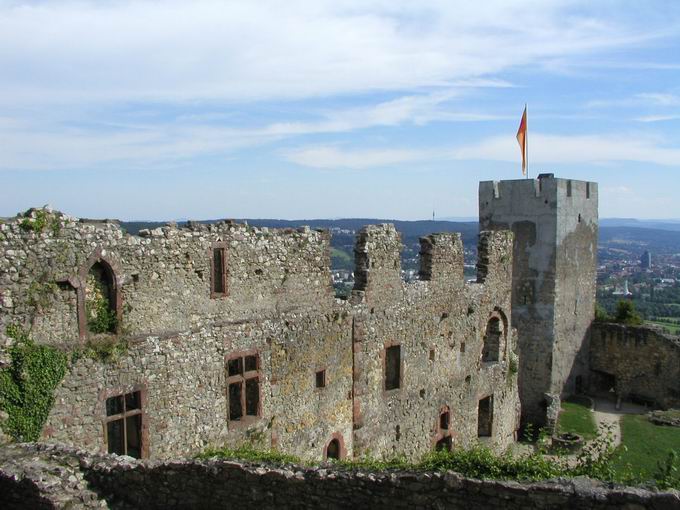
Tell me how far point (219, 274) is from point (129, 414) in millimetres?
3541

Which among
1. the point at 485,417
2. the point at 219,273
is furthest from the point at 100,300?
the point at 485,417

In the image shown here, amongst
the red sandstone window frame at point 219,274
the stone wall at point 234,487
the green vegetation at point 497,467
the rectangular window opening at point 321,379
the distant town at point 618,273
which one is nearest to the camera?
the stone wall at point 234,487

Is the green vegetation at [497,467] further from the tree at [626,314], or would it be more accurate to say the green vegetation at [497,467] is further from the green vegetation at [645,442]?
the tree at [626,314]

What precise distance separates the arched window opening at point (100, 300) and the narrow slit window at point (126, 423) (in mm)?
1392

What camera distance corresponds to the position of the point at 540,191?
103ft

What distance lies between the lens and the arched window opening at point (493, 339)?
24.8 meters

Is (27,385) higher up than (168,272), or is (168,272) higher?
(168,272)

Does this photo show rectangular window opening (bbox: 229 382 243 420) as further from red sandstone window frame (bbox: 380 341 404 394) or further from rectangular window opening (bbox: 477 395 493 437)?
rectangular window opening (bbox: 477 395 493 437)

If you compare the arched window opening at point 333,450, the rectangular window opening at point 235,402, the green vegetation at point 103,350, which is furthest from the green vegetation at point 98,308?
Answer: the arched window opening at point 333,450

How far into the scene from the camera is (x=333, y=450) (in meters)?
17.9

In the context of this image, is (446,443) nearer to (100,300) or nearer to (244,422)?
(244,422)

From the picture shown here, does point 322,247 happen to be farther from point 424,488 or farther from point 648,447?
point 648,447

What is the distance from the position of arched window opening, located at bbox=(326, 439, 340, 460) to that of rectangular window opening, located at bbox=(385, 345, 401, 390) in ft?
8.62

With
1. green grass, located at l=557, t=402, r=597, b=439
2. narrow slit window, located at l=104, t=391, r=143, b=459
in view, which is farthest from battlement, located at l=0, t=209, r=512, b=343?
green grass, located at l=557, t=402, r=597, b=439
